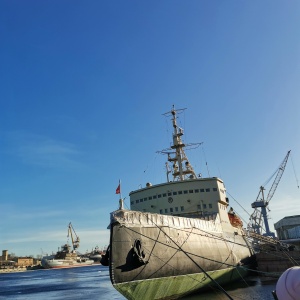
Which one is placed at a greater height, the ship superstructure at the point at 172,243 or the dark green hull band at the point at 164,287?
the ship superstructure at the point at 172,243

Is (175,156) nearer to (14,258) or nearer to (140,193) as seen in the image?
(140,193)

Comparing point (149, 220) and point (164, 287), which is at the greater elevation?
point (149, 220)

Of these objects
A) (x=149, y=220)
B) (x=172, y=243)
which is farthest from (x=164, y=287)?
(x=149, y=220)

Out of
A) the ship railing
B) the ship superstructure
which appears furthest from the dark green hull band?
the ship railing

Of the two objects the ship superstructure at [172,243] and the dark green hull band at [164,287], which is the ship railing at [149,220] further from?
the dark green hull band at [164,287]

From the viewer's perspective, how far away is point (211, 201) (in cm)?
2742

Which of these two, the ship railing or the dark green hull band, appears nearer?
the dark green hull band

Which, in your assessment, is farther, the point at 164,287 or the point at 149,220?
the point at 149,220

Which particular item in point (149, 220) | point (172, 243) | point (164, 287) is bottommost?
point (164, 287)

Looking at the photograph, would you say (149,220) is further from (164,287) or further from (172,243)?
(164,287)

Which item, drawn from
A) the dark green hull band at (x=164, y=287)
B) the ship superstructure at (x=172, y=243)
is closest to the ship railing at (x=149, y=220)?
the ship superstructure at (x=172, y=243)

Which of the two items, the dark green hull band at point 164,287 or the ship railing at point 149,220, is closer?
the dark green hull band at point 164,287

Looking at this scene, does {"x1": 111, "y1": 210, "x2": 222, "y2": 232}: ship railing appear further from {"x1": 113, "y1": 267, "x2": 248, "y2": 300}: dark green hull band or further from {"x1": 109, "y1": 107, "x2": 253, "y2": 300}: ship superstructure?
{"x1": 113, "y1": 267, "x2": 248, "y2": 300}: dark green hull band

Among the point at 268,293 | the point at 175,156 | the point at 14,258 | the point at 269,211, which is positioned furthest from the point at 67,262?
the point at 268,293
